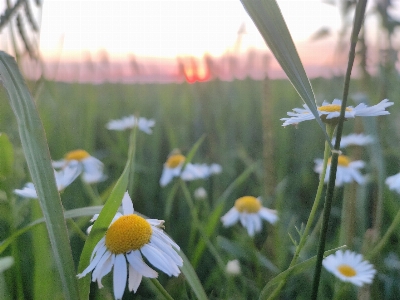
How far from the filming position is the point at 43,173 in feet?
0.81

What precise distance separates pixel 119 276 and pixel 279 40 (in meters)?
0.17

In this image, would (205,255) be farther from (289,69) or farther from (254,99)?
(254,99)

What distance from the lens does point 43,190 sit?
242 mm

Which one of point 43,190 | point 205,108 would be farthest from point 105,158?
point 43,190

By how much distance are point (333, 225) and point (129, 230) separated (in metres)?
0.46

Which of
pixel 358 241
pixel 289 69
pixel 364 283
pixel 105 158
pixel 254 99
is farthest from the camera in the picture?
pixel 254 99

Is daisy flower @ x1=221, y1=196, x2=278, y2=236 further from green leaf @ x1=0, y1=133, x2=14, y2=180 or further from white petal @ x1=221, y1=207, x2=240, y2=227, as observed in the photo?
green leaf @ x1=0, y1=133, x2=14, y2=180

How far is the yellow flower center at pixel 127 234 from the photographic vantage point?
26 centimetres

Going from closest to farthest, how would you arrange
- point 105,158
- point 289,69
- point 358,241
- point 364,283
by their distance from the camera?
point 289,69 → point 364,283 → point 358,241 → point 105,158

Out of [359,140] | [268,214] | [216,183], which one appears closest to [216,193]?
[216,183]

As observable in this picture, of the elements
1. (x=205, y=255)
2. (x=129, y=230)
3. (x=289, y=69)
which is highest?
(x=289, y=69)

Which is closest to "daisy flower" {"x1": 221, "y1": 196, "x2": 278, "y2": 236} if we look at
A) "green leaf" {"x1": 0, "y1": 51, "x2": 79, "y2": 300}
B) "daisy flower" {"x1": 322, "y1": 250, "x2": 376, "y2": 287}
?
"daisy flower" {"x1": 322, "y1": 250, "x2": 376, "y2": 287}

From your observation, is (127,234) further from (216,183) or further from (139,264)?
(216,183)

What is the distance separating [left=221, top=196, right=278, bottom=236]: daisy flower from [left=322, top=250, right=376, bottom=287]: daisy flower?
105mm
